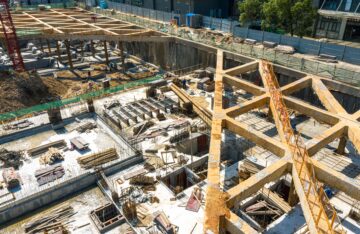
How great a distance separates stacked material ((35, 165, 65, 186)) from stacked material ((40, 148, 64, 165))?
865mm

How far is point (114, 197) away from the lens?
65.2ft

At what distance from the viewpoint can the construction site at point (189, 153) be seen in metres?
17.3

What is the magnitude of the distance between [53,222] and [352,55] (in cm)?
3533

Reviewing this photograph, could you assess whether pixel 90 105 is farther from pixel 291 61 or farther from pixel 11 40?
pixel 291 61

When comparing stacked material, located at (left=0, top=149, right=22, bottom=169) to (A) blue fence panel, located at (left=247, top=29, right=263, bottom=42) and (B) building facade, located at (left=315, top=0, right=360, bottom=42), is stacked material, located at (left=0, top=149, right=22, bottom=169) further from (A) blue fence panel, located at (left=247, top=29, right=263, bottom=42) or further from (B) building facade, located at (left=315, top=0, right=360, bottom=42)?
(B) building facade, located at (left=315, top=0, right=360, bottom=42)

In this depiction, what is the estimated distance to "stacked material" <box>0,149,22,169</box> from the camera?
77.0 feet

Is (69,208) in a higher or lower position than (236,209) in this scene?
lower

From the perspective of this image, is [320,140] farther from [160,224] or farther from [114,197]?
[114,197]

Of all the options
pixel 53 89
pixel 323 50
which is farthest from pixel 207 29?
pixel 53 89

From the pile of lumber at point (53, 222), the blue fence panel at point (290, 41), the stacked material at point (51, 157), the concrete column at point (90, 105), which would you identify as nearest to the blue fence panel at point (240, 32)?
the blue fence panel at point (290, 41)

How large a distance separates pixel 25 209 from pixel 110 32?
32.5m

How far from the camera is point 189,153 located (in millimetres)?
26453

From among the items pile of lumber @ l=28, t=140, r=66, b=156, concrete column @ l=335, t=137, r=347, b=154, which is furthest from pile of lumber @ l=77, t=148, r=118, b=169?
concrete column @ l=335, t=137, r=347, b=154

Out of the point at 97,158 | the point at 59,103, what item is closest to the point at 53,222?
the point at 97,158
